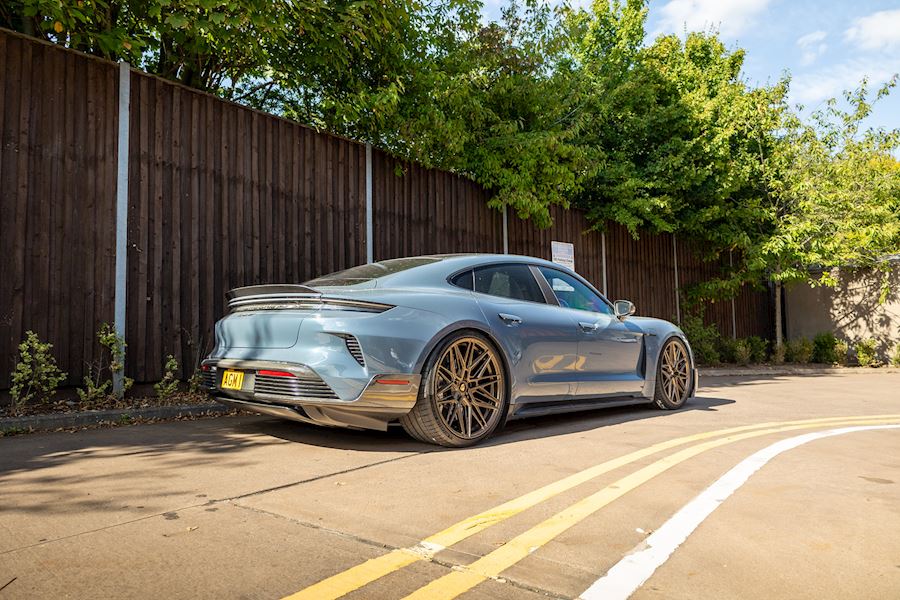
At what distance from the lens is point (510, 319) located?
495 cm

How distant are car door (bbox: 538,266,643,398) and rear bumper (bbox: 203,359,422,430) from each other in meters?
1.87

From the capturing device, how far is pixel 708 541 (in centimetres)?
261

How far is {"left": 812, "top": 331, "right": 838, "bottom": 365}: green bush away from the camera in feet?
54.1

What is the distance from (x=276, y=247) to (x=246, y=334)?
3253 mm

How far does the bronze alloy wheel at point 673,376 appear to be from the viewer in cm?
662

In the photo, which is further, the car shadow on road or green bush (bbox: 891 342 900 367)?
green bush (bbox: 891 342 900 367)

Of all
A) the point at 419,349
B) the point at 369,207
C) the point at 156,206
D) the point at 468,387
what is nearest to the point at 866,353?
the point at 369,207

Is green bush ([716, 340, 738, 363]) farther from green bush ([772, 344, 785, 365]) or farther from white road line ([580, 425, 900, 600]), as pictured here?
white road line ([580, 425, 900, 600])

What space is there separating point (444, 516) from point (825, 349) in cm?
1673

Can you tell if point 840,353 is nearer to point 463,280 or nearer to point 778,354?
point 778,354

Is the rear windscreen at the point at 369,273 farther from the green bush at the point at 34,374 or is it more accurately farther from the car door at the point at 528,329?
the green bush at the point at 34,374

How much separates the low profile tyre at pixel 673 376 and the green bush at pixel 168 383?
15.5 ft

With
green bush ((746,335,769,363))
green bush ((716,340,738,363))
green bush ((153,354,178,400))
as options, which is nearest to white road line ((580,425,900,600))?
green bush ((153,354,178,400))

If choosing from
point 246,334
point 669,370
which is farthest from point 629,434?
point 246,334
